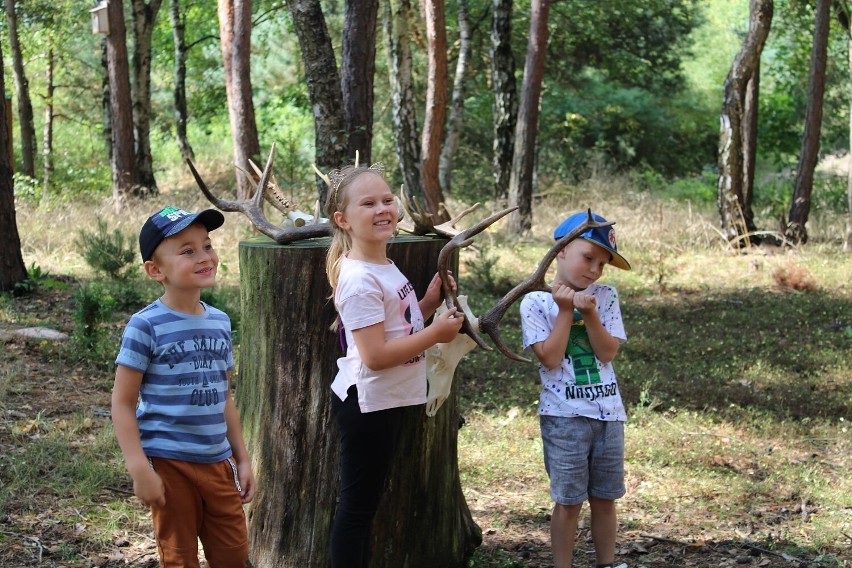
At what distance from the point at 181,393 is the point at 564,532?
5.23ft

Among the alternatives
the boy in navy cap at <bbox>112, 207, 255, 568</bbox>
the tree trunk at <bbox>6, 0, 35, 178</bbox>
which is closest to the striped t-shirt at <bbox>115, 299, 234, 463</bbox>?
the boy in navy cap at <bbox>112, 207, 255, 568</bbox>

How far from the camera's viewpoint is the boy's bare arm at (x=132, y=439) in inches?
107

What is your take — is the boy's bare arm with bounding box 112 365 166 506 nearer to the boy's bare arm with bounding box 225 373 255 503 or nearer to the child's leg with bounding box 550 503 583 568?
the boy's bare arm with bounding box 225 373 255 503

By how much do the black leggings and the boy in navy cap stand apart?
0.36 meters

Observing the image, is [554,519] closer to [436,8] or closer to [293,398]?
[293,398]

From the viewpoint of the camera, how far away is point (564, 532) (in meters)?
3.54

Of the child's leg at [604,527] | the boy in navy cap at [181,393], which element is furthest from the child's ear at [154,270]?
the child's leg at [604,527]

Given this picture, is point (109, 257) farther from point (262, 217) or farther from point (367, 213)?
point (367, 213)

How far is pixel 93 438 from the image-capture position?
5375mm

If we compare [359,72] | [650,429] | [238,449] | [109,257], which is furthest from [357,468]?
[109,257]

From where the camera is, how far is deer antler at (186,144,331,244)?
3604 millimetres

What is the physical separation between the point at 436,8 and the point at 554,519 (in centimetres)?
1092

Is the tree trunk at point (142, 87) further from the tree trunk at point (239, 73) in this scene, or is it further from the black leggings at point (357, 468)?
the black leggings at point (357, 468)

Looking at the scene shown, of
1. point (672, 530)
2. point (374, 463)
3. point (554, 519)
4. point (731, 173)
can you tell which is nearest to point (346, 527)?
point (374, 463)
